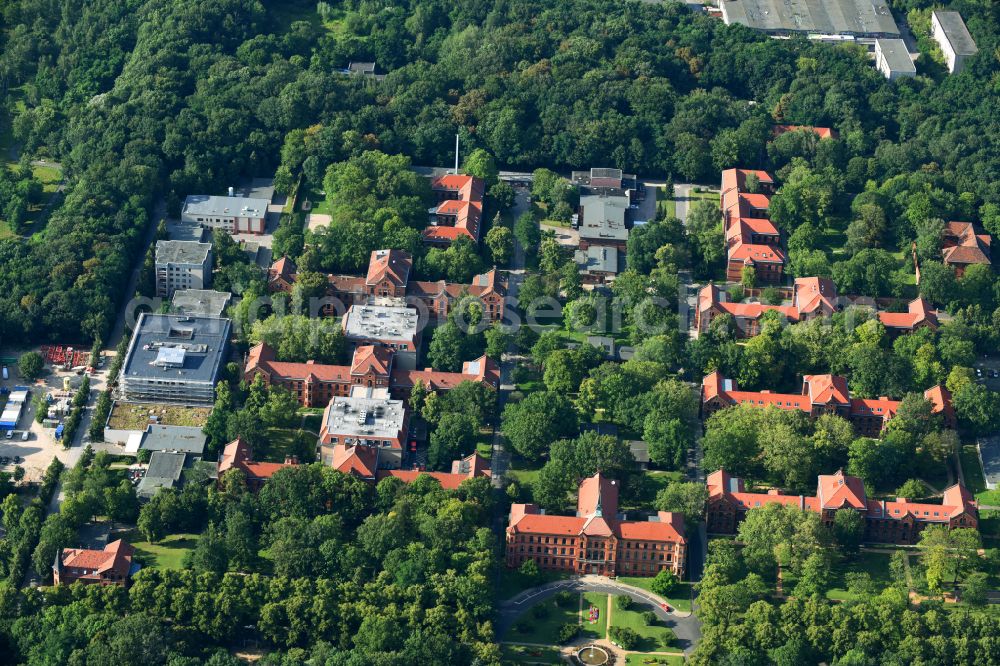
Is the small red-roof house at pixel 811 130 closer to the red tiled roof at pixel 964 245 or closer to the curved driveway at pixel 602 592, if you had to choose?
the red tiled roof at pixel 964 245

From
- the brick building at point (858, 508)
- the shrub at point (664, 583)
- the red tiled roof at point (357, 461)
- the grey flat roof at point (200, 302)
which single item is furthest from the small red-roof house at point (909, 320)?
the grey flat roof at point (200, 302)

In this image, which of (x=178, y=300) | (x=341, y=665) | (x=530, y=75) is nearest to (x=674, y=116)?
(x=530, y=75)

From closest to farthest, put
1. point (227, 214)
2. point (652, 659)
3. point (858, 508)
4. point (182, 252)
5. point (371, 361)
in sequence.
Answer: point (652, 659)
point (858, 508)
point (371, 361)
point (182, 252)
point (227, 214)

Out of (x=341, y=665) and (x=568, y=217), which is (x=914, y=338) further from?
(x=341, y=665)

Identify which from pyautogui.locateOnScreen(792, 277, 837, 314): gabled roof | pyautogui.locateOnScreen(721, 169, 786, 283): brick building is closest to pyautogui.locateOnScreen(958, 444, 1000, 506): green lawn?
pyautogui.locateOnScreen(792, 277, 837, 314): gabled roof

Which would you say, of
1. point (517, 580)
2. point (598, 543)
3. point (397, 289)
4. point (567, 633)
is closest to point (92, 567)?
point (517, 580)

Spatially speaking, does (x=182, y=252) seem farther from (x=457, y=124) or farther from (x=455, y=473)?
(x=455, y=473)
